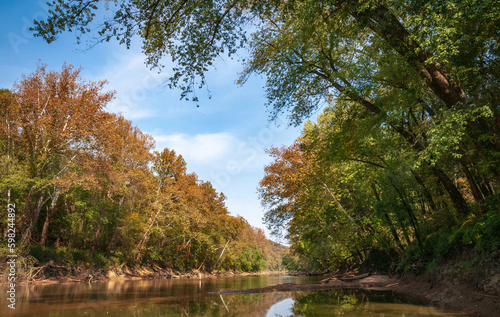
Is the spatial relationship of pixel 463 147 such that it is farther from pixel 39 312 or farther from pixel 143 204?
pixel 143 204

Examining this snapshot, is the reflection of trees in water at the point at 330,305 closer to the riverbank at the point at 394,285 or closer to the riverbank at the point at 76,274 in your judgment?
the riverbank at the point at 394,285

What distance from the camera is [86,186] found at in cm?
1708

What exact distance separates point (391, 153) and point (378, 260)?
12.1 meters

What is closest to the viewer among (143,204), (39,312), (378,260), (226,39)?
(39,312)

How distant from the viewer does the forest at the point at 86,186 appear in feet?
54.2

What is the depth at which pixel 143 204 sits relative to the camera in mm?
29812

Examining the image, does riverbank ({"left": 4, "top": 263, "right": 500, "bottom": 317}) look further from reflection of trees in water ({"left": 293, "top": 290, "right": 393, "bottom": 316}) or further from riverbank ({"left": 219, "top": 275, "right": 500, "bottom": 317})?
reflection of trees in water ({"left": 293, "top": 290, "right": 393, "bottom": 316})

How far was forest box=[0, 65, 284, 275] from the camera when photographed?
16.5 m

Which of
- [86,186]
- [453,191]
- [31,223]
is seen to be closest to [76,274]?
[31,223]

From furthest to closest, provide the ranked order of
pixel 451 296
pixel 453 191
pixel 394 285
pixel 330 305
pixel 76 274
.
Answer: pixel 76 274 → pixel 394 285 → pixel 453 191 → pixel 451 296 → pixel 330 305

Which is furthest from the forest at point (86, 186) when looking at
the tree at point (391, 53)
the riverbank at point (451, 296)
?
the riverbank at point (451, 296)

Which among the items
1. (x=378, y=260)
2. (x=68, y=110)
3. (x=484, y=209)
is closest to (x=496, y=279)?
(x=484, y=209)

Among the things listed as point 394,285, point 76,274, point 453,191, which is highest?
point 453,191

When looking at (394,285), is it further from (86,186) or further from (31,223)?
(31,223)
